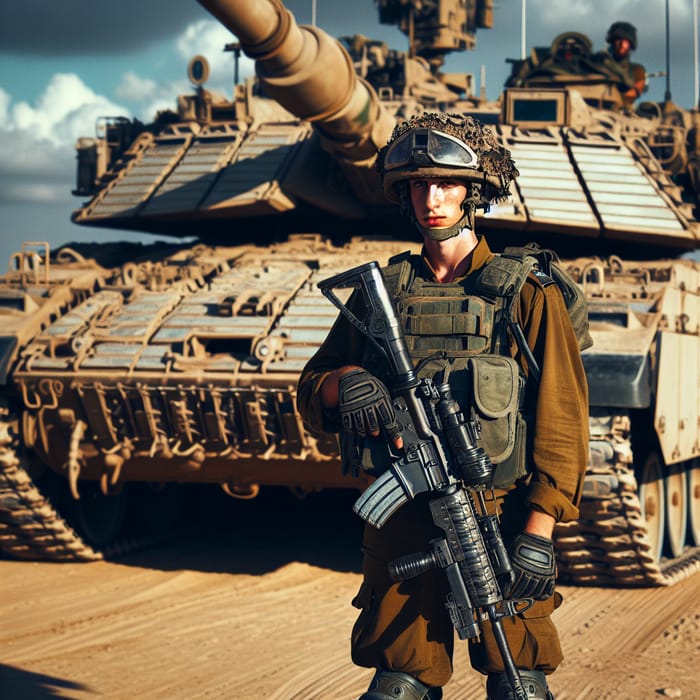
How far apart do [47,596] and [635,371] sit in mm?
4451

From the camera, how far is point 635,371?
7891mm

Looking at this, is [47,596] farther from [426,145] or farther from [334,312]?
[426,145]

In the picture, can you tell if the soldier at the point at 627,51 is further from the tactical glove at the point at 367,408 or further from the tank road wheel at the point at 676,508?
the tactical glove at the point at 367,408

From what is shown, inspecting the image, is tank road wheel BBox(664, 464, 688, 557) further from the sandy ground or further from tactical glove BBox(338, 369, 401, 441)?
tactical glove BBox(338, 369, 401, 441)

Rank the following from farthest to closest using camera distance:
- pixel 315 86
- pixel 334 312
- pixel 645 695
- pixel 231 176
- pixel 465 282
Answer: pixel 231 176, pixel 334 312, pixel 315 86, pixel 645 695, pixel 465 282

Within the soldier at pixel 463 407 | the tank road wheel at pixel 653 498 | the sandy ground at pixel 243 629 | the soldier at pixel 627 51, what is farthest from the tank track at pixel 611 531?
the soldier at pixel 627 51

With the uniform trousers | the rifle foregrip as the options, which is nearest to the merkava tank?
the uniform trousers

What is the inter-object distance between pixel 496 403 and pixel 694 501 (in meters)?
8.02

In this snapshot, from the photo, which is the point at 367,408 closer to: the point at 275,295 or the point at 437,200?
the point at 437,200

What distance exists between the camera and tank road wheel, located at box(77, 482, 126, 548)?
33.7 feet

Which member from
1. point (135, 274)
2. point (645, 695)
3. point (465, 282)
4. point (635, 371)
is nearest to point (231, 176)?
point (135, 274)

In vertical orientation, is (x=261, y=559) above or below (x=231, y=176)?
below

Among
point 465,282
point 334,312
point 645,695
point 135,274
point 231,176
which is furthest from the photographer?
point 231,176

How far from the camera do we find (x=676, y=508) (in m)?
10.6
